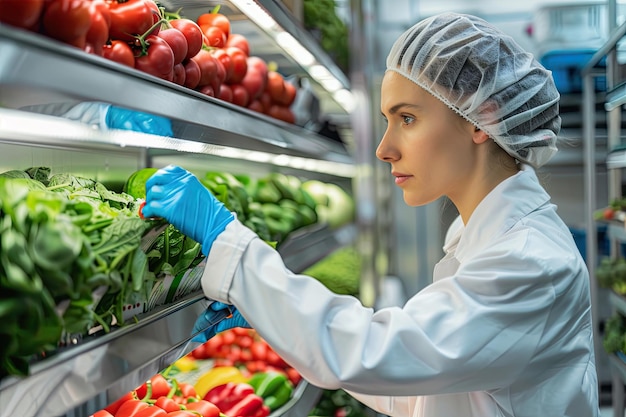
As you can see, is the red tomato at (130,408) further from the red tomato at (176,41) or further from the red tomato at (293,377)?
the red tomato at (293,377)

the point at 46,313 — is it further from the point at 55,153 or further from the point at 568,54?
the point at 568,54

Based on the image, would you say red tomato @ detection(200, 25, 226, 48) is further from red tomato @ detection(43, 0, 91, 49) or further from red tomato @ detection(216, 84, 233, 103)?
red tomato @ detection(43, 0, 91, 49)

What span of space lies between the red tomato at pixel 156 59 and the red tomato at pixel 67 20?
0.34 meters

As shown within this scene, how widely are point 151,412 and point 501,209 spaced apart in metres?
1.01

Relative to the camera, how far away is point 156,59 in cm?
149

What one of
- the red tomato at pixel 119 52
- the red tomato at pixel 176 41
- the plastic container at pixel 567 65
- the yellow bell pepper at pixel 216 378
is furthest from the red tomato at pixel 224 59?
the plastic container at pixel 567 65

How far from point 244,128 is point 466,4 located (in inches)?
192

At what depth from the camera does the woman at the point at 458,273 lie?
4.42 ft

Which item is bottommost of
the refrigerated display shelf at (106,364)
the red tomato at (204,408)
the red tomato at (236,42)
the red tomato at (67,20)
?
the red tomato at (204,408)

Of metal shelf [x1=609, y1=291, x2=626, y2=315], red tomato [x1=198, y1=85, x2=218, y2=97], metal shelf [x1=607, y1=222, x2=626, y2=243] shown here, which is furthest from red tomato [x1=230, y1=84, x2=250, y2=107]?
metal shelf [x1=609, y1=291, x2=626, y2=315]

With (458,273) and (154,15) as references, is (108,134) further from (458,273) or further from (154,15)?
(458,273)

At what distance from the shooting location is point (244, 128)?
1804 millimetres

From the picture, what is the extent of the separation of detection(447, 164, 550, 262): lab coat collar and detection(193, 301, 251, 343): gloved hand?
23.6 inches

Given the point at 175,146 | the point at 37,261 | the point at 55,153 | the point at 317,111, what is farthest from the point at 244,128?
the point at 317,111
